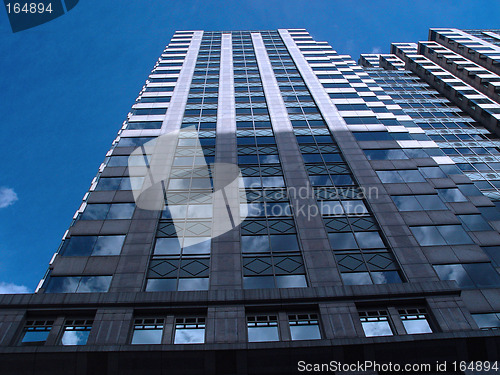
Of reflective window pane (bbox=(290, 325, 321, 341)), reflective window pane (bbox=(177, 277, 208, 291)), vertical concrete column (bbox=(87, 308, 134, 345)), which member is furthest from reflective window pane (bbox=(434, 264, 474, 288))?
vertical concrete column (bbox=(87, 308, 134, 345))

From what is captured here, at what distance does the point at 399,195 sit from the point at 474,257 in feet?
19.9

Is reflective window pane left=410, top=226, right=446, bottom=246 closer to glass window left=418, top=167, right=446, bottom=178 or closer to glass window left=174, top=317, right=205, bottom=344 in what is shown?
glass window left=418, top=167, right=446, bottom=178

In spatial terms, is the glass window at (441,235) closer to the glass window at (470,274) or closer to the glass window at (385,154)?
the glass window at (470,274)

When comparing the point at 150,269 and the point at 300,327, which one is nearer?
the point at 300,327

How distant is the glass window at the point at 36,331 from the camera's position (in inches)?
711

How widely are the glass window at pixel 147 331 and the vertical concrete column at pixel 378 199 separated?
Answer: 41.9ft

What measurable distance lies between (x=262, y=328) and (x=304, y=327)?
1.98m

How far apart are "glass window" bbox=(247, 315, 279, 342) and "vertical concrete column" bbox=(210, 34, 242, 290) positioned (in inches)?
77.2

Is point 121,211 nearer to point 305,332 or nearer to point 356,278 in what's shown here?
point 305,332

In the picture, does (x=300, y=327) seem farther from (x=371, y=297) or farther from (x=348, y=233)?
(x=348, y=233)

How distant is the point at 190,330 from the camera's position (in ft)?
61.3

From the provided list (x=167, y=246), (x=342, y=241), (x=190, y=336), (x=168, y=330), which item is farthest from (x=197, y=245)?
(x=342, y=241)

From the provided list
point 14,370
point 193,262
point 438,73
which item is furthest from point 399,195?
point 438,73

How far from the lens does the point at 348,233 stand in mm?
23859
